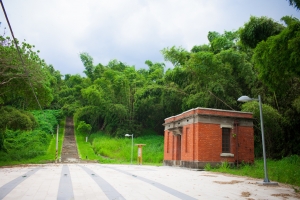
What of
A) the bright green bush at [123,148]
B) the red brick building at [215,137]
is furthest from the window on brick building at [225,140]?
the bright green bush at [123,148]

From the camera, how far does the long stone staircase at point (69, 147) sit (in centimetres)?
2561

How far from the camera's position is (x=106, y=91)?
1398 inches

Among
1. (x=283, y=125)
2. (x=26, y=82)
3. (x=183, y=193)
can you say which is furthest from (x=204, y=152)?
(x=26, y=82)

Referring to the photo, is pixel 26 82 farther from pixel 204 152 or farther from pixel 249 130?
pixel 249 130

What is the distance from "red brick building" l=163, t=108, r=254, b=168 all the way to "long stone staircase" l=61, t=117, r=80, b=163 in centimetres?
1197

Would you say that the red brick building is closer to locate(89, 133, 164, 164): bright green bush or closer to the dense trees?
the dense trees

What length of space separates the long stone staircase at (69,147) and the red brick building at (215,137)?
11974 mm

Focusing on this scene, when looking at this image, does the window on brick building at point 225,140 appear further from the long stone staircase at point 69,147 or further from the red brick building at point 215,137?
the long stone staircase at point 69,147

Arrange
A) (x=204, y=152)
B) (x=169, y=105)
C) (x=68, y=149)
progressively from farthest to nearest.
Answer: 1. (x=68, y=149)
2. (x=169, y=105)
3. (x=204, y=152)

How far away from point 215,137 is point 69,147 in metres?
21.3

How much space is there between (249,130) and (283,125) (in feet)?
9.79

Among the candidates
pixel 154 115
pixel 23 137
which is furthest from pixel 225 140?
pixel 23 137

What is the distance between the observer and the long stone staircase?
25.6 m

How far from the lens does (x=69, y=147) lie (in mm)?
32375
